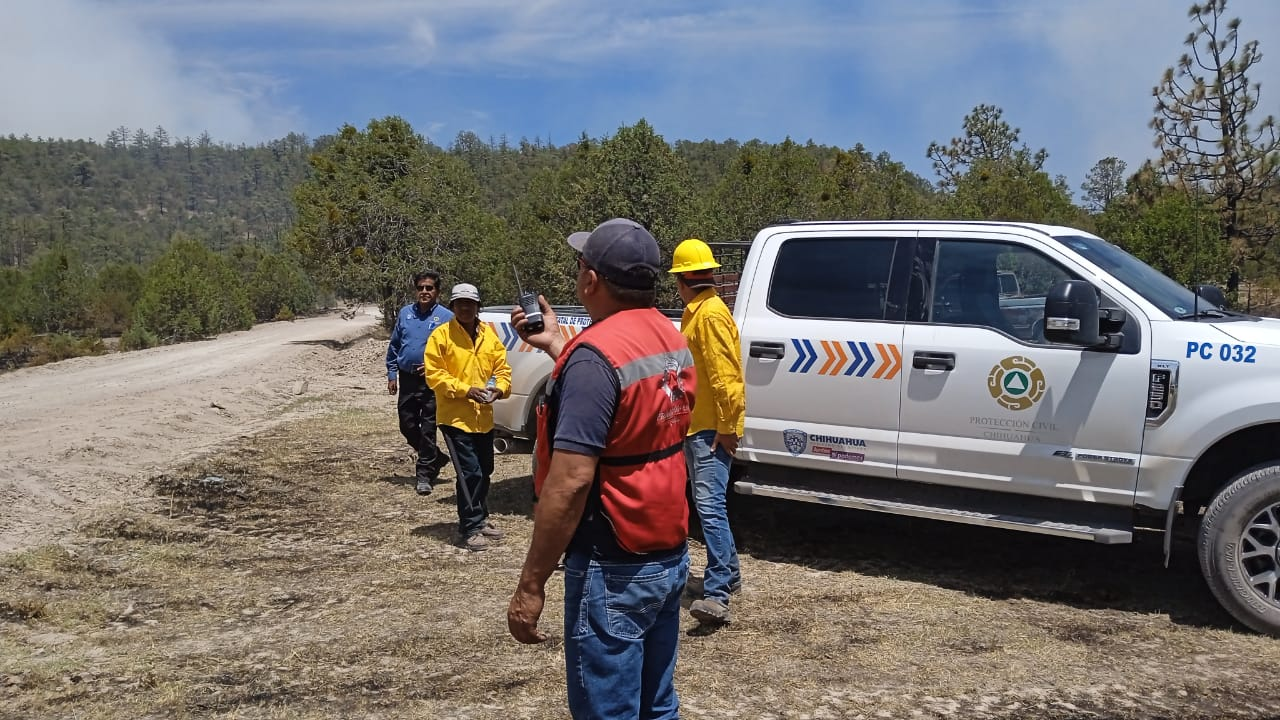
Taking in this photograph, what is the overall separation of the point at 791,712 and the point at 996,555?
9.10 ft

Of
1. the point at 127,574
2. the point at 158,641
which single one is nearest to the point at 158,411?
the point at 127,574

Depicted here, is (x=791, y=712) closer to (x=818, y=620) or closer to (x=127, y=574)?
(x=818, y=620)

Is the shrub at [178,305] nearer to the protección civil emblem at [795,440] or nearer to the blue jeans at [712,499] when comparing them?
the protección civil emblem at [795,440]

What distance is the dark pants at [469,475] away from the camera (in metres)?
6.36

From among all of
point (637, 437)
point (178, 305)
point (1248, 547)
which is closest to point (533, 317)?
point (637, 437)

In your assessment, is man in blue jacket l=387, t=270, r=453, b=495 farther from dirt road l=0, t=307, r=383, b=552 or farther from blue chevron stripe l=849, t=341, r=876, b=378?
blue chevron stripe l=849, t=341, r=876, b=378

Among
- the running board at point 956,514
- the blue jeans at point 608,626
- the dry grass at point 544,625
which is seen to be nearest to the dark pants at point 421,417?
the dry grass at point 544,625

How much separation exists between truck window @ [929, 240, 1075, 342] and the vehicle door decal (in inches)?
13.2

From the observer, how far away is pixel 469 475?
639 centimetres

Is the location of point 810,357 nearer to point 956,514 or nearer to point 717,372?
point 717,372

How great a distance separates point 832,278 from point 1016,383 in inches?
50.8

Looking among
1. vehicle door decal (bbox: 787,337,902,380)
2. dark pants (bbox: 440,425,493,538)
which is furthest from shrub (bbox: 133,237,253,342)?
vehicle door decal (bbox: 787,337,902,380)

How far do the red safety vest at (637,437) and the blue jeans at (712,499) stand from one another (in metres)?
2.42

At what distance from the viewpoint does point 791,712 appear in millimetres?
3891
